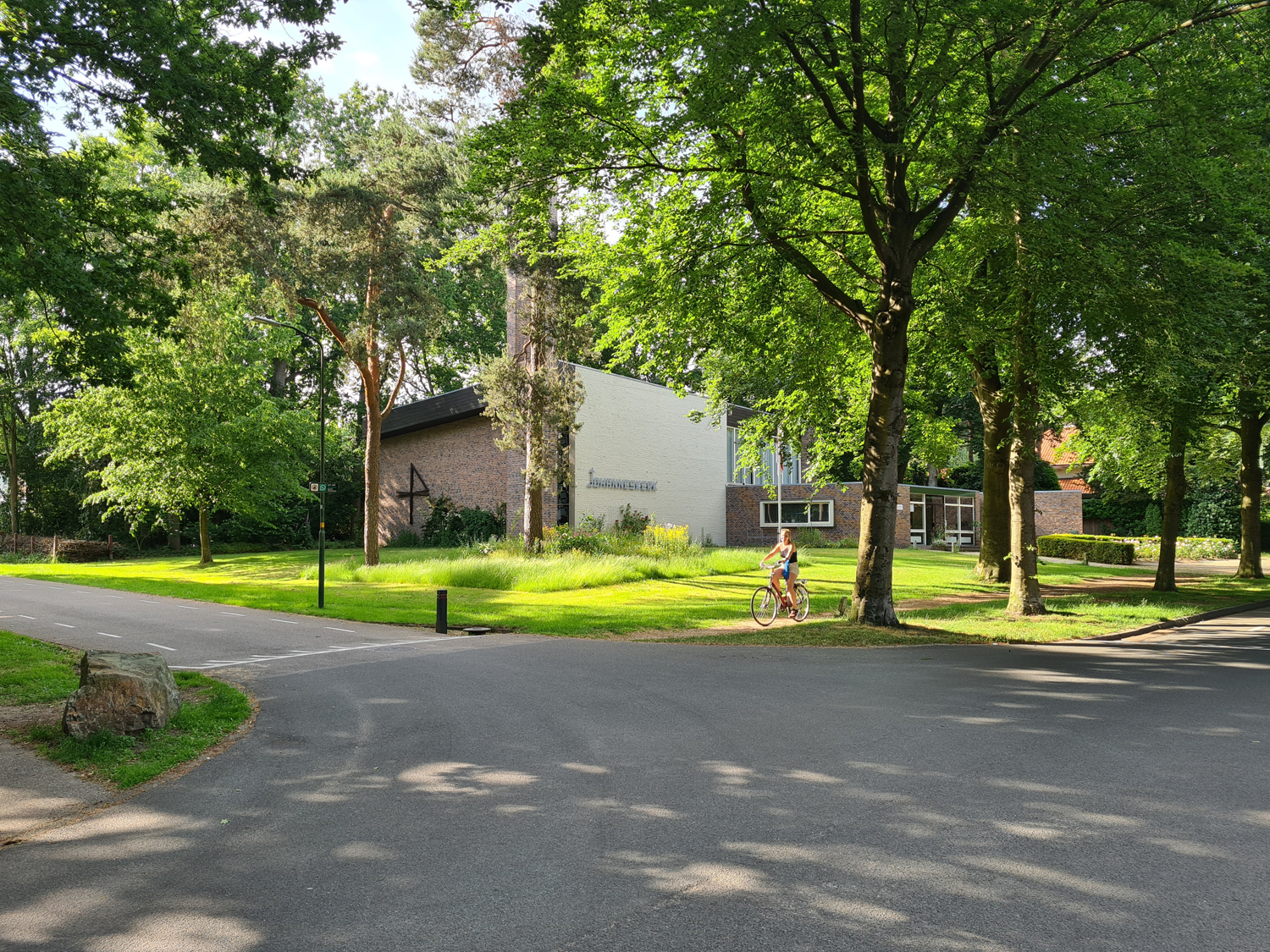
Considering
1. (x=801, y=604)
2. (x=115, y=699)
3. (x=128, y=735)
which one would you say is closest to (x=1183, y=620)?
(x=801, y=604)

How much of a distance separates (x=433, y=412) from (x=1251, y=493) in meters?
30.7

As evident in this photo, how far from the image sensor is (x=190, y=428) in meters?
31.6

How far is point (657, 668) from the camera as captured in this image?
11.0m

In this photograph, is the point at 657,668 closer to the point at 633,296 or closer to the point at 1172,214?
the point at 633,296

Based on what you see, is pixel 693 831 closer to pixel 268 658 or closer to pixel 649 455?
pixel 268 658

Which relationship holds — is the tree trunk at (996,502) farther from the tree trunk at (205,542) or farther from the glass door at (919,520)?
the tree trunk at (205,542)

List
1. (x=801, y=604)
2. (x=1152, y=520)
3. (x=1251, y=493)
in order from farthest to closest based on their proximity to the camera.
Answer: (x=1152, y=520) → (x=1251, y=493) → (x=801, y=604)

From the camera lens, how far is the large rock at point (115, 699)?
733cm

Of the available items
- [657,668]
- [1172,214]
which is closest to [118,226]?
[657,668]

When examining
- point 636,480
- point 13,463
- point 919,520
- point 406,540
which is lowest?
point 406,540

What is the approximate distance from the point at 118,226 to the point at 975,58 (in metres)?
12.6

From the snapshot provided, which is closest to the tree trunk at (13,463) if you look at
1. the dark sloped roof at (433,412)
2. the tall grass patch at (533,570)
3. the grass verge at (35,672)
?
the dark sloped roof at (433,412)

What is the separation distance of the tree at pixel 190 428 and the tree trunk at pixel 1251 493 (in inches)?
1325

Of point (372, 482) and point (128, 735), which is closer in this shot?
point (128, 735)
